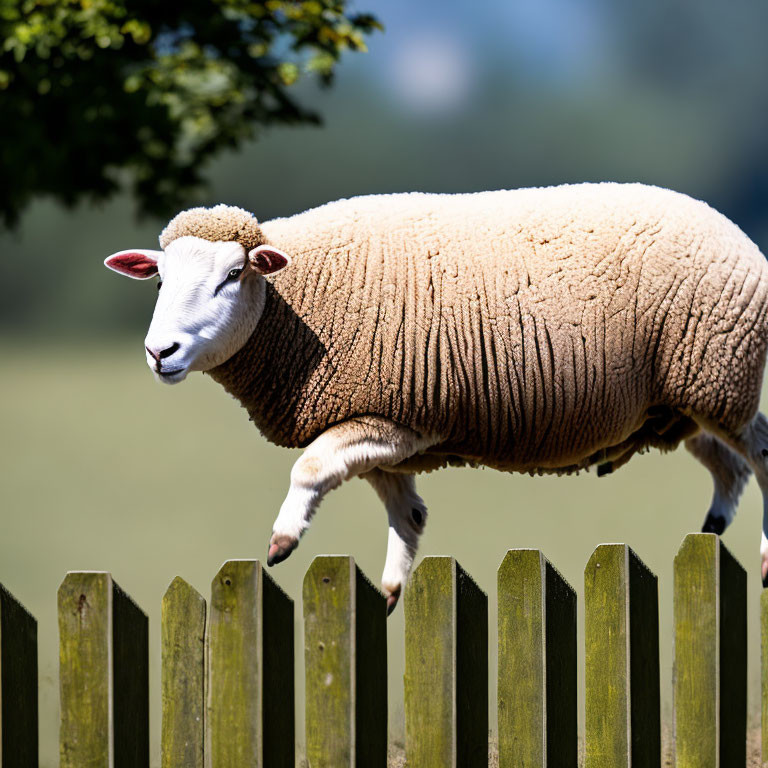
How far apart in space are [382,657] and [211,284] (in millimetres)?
1752

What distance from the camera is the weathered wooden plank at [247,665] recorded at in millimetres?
3480

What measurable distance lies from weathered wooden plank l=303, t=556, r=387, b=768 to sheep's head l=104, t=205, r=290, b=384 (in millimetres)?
1341

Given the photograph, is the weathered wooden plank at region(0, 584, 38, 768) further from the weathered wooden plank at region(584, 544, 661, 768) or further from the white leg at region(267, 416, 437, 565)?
the weathered wooden plank at region(584, 544, 661, 768)

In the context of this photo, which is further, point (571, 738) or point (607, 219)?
point (607, 219)

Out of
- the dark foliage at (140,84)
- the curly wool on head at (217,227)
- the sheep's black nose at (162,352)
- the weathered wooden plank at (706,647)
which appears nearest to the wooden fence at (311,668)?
the weathered wooden plank at (706,647)

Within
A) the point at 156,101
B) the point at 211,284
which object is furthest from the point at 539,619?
the point at 156,101

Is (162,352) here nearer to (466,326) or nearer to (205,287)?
(205,287)

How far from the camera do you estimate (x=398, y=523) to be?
18.5ft

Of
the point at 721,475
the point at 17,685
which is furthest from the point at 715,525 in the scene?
the point at 17,685

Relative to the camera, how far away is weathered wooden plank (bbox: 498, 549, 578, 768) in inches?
142

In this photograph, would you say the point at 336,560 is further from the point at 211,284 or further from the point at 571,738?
the point at 211,284

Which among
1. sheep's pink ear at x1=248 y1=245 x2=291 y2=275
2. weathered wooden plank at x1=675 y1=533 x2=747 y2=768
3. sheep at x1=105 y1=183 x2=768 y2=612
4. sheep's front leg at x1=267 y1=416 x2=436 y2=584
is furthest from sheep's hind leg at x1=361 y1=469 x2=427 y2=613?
weathered wooden plank at x1=675 y1=533 x2=747 y2=768

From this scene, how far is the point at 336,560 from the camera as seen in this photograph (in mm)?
3477

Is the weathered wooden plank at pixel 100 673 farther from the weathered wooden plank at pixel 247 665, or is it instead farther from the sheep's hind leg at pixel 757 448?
the sheep's hind leg at pixel 757 448
